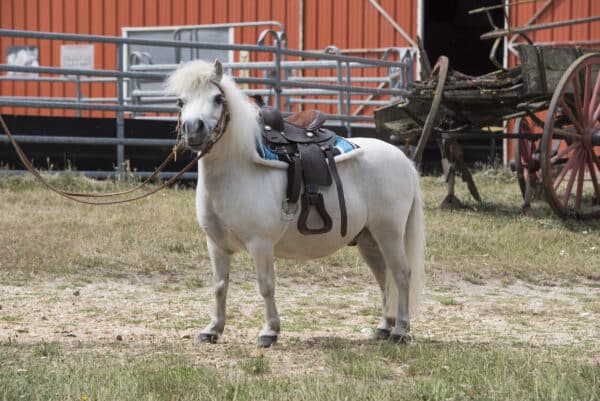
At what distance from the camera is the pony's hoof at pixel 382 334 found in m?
6.45

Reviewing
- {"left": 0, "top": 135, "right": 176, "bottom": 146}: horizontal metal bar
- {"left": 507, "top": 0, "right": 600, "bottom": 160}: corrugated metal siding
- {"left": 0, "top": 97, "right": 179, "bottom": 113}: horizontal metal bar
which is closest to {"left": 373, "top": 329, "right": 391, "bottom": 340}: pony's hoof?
{"left": 0, "top": 135, "right": 176, "bottom": 146}: horizontal metal bar

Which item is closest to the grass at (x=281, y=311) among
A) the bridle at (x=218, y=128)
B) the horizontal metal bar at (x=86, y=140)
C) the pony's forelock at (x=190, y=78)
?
the horizontal metal bar at (x=86, y=140)

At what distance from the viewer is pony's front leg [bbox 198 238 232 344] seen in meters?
6.12

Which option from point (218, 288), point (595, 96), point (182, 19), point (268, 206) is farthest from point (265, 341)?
point (182, 19)

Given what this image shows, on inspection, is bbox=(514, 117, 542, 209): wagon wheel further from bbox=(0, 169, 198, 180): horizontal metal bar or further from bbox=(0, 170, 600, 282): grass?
bbox=(0, 169, 198, 180): horizontal metal bar

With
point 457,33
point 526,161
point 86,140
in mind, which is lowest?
point 526,161

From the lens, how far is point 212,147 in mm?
5844

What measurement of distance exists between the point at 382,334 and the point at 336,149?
1.15 m

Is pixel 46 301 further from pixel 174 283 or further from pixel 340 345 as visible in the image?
pixel 340 345

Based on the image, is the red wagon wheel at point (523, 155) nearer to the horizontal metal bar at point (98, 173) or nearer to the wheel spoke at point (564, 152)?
the wheel spoke at point (564, 152)

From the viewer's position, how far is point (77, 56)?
22.4 m

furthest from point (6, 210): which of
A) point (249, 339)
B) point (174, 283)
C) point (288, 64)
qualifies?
point (288, 64)

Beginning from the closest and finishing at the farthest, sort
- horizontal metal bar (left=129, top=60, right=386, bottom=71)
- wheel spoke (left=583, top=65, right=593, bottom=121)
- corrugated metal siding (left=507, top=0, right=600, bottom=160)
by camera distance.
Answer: wheel spoke (left=583, top=65, right=593, bottom=121) < horizontal metal bar (left=129, top=60, right=386, bottom=71) < corrugated metal siding (left=507, top=0, right=600, bottom=160)

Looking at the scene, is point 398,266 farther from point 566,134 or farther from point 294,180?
point 566,134
